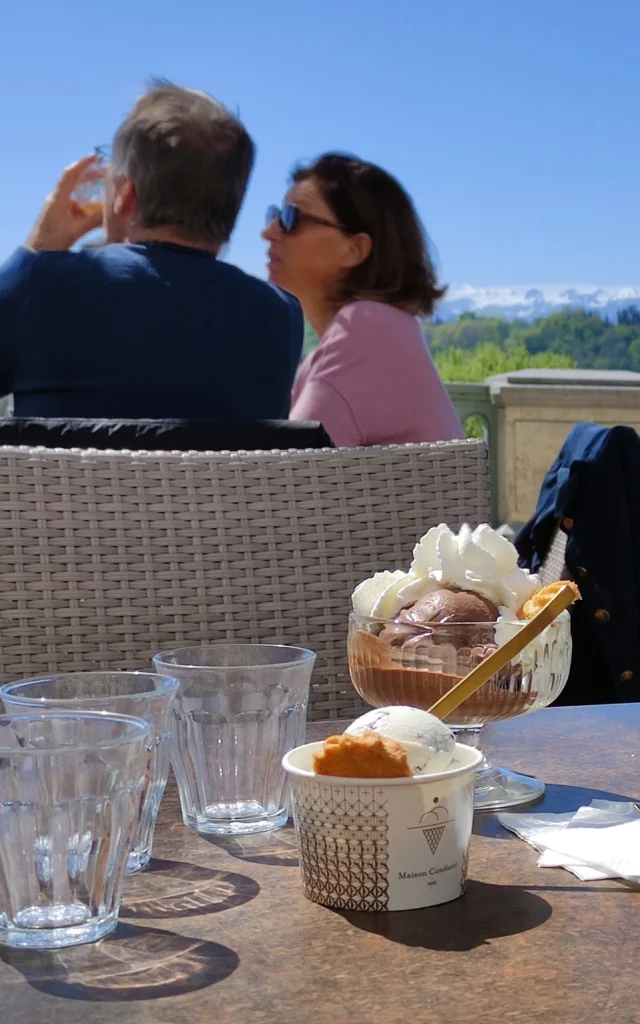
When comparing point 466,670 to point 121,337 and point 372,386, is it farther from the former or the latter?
point 372,386

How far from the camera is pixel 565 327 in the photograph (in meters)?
7.55

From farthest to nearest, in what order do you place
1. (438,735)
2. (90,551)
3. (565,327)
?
(565,327) → (90,551) → (438,735)

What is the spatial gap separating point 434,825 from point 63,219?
2488mm

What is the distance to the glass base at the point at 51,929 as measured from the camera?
670 mm

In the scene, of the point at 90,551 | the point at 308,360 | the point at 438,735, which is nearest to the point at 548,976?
the point at 438,735

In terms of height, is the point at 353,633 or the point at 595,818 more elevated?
the point at 353,633

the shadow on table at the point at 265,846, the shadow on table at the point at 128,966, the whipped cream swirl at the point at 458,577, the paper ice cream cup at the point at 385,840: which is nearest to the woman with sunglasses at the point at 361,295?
the whipped cream swirl at the point at 458,577

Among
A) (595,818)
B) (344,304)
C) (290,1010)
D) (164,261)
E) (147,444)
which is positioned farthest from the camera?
(344,304)

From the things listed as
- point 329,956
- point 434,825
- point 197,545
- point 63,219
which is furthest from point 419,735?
point 63,219

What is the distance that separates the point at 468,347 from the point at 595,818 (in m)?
6.93

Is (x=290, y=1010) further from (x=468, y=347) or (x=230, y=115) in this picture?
(x=468, y=347)

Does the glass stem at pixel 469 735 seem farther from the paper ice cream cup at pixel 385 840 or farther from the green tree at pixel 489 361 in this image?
the green tree at pixel 489 361

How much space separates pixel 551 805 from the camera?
3.12 feet

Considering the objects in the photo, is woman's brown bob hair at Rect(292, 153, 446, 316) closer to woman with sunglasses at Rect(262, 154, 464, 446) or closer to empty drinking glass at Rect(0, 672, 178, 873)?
woman with sunglasses at Rect(262, 154, 464, 446)
